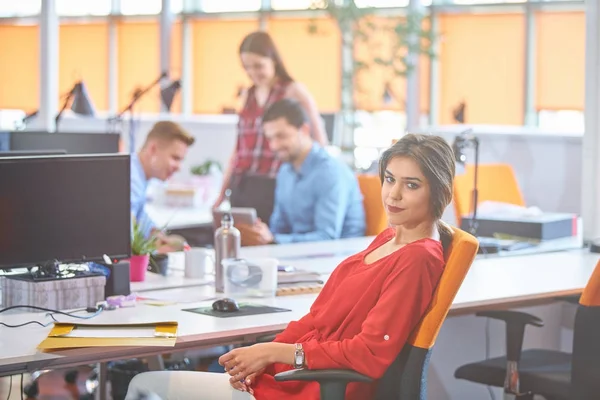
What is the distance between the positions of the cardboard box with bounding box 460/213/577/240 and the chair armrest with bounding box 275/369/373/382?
7.44 feet

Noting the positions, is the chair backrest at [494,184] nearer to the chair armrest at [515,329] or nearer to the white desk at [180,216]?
the white desk at [180,216]

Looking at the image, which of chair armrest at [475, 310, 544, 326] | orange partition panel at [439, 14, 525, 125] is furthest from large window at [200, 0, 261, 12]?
chair armrest at [475, 310, 544, 326]

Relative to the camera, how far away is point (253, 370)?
8.30ft

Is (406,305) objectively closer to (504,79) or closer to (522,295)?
(522,295)

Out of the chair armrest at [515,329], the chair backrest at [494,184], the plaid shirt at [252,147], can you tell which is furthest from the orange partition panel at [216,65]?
the chair armrest at [515,329]

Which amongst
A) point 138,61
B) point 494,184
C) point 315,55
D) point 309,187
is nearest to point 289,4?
point 315,55

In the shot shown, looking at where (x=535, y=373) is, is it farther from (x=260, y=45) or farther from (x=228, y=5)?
(x=228, y=5)

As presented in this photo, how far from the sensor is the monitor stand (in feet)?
9.95

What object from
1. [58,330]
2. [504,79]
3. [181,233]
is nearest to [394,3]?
[504,79]

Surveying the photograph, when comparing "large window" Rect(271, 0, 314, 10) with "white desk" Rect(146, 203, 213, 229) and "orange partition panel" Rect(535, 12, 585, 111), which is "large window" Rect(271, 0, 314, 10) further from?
"white desk" Rect(146, 203, 213, 229)

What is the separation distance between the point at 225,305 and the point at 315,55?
725cm

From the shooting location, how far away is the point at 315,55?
395 inches

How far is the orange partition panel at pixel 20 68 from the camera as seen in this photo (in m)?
11.8

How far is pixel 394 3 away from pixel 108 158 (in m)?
6.33
